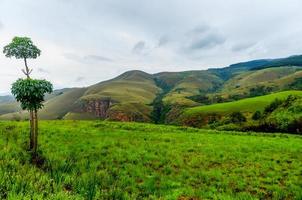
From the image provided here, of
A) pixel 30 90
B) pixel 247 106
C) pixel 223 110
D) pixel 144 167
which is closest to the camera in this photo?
pixel 144 167

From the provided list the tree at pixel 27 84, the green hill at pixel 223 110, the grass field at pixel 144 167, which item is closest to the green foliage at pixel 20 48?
the tree at pixel 27 84

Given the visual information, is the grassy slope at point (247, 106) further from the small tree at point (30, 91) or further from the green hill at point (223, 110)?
the small tree at point (30, 91)

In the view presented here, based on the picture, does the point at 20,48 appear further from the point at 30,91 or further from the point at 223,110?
the point at 223,110

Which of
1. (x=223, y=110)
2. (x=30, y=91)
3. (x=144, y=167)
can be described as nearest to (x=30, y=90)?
(x=30, y=91)

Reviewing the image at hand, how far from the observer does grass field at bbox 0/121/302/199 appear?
17.0m

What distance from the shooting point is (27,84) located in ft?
104

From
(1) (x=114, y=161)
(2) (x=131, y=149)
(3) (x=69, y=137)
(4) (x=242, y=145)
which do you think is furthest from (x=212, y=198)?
(3) (x=69, y=137)

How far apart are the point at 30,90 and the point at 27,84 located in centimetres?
59

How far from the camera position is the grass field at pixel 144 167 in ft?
55.9

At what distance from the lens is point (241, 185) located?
25.0 m

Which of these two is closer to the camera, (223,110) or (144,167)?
(144,167)

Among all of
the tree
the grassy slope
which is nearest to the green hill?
the grassy slope

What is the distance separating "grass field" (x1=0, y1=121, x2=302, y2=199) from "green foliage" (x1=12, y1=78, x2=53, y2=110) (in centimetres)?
428

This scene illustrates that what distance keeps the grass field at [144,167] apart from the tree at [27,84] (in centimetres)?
418
